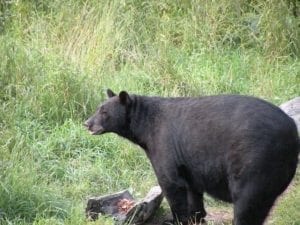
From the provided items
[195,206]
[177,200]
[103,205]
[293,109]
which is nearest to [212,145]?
[177,200]

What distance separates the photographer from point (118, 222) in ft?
20.8

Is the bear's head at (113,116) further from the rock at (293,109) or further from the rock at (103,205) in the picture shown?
the rock at (293,109)

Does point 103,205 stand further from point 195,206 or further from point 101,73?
point 101,73

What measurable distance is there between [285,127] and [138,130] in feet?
5.36

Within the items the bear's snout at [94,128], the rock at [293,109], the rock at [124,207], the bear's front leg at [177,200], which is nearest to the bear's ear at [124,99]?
the bear's snout at [94,128]

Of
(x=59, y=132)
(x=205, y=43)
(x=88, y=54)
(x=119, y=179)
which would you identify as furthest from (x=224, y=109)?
(x=205, y=43)

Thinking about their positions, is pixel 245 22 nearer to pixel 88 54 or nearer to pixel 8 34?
pixel 88 54

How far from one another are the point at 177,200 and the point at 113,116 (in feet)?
3.67

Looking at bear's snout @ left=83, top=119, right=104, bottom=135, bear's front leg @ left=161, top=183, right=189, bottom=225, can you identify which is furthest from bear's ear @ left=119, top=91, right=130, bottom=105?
bear's front leg @ left=161, top=183, right=189, bottom=225

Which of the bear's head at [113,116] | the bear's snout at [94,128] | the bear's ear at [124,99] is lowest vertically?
the bear's snout at [94,128]

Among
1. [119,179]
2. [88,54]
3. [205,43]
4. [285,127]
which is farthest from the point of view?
[205,43]

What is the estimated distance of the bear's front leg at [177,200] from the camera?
6210 mm

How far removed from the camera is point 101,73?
970 centimetres

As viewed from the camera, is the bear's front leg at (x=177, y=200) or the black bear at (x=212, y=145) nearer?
the black bear at (x=212, y=145)
